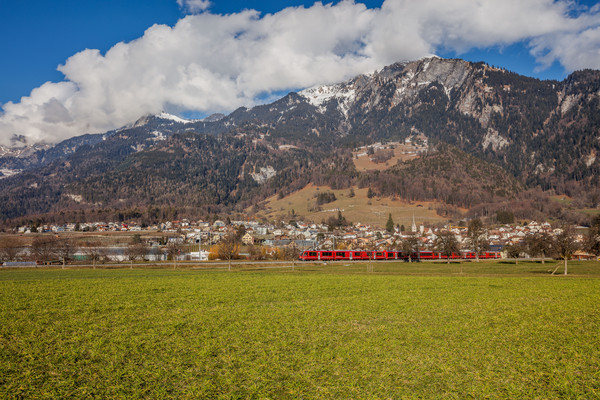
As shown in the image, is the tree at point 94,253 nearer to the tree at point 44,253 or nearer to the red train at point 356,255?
the tree at point 44,253

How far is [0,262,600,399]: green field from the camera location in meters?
7.88

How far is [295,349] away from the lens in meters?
10.5

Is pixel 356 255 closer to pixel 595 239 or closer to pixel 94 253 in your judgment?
pixel 595 239

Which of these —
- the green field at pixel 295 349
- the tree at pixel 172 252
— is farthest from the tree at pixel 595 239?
the tree at pixel 172 252

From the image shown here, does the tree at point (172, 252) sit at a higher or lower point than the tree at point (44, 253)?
lower

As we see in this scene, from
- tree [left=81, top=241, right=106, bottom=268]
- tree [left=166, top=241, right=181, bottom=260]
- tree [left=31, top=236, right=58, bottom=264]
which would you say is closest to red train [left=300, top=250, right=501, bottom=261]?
tree [left=166, top=241, right=181, bottom=260]

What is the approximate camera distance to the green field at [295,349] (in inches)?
310

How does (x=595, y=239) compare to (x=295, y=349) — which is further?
(x=595, y=239)

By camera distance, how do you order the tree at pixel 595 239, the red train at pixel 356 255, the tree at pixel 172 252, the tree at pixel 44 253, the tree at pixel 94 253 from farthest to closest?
the tree at pixel 172 252, the red train at pixel 356 255, the tree at pixel 44 253, the tree at pixel 94 253, the tree at pixel 595 239

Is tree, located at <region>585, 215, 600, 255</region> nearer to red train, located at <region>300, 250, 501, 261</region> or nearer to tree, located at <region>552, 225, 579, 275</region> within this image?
tree, located at <region>552, 225, 579, 275</region>

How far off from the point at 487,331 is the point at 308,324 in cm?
642

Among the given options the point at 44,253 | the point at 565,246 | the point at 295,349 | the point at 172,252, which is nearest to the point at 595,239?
the point at 565,246

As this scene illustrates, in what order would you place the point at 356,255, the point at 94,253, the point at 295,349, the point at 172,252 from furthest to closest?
the point at 172,252 < the point at 356,255 < the point at 94,253 < the point at 295,349

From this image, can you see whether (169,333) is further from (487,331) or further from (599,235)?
(599,235)
